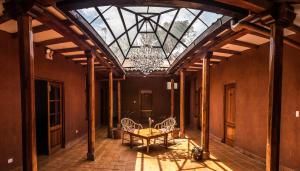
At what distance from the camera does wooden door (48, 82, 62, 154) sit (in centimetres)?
666

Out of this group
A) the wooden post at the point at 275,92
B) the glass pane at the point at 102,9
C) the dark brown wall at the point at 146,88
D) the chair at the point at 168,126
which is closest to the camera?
the wooden post at the point at 275,92

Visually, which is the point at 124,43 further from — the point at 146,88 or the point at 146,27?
the point at 146,88

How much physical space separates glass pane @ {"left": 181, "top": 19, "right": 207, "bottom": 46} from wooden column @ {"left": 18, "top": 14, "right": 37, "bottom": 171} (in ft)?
18.1

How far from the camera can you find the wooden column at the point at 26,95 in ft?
9.39

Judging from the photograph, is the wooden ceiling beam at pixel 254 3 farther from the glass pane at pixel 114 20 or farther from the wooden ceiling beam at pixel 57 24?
the glass pane at pixel 114 20

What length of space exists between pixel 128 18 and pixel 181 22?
201cm

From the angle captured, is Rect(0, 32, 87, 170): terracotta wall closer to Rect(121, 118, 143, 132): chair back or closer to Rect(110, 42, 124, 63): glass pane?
Rect(121, 118, 143, 132): chair back

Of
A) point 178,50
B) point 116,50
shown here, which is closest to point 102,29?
point 116,50

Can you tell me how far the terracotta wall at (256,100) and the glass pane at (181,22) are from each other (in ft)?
6.45

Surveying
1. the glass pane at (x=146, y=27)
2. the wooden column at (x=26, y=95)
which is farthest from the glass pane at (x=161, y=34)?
the wooden column at (x=26, y=95)

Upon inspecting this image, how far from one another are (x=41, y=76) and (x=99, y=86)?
6.85 metres

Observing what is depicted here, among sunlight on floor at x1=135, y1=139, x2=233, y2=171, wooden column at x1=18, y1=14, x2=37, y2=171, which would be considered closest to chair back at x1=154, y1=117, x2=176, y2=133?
sunlight on floor at x1=135, y1=139, x2=233, y2=171

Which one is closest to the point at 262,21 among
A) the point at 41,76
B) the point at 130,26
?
the point at 41,76

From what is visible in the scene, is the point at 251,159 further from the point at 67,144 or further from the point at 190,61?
the point at 67,144
